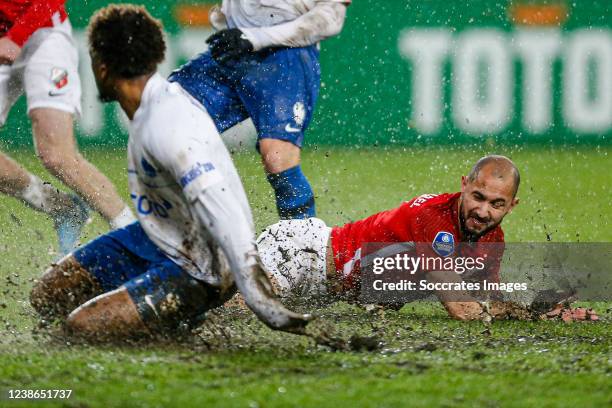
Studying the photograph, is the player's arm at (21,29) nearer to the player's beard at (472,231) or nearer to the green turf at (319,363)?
the green turf at (319,363)

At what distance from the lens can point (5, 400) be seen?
369 centimetres

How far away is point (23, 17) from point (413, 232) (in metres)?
2.54

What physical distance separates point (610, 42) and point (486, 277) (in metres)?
5.56

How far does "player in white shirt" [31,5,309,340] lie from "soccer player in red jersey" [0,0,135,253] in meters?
1.90

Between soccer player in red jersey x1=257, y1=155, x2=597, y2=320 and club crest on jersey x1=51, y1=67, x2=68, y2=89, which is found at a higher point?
club crest on jersey x1=51, y1=67, x2=68, y2=89

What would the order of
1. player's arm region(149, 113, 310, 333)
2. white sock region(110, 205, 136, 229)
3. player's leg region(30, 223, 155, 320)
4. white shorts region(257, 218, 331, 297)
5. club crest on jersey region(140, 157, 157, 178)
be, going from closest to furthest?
player's arm region(149, 113, 310, 333), club crest on jersey region(140, 157, 157, 178), player's leg region(30, 223, 155, 320), white shorts region(257, 218, 331, 297), white sock region(110, 205, 136, 229)

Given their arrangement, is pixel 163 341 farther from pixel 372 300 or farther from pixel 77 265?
pixel 372 300

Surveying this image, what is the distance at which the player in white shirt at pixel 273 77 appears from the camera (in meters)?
5.93

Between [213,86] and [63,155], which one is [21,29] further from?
[213,86]

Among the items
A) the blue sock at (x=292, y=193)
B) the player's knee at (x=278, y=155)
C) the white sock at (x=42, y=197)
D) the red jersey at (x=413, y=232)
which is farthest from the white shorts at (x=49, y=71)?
the red jersey at (x=413, y=232)

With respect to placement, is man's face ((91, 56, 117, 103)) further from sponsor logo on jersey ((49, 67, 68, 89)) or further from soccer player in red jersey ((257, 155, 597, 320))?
sponsor logo on jersey ((49, 67, 68, 89))

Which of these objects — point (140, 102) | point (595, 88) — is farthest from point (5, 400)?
point (595, 88)

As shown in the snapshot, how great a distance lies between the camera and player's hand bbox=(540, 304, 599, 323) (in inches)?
214

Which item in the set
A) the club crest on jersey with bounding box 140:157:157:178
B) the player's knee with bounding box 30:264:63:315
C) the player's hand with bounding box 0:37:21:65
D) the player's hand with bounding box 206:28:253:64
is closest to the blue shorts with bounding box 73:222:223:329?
the player's knee with bounding box 30:264:63:315
